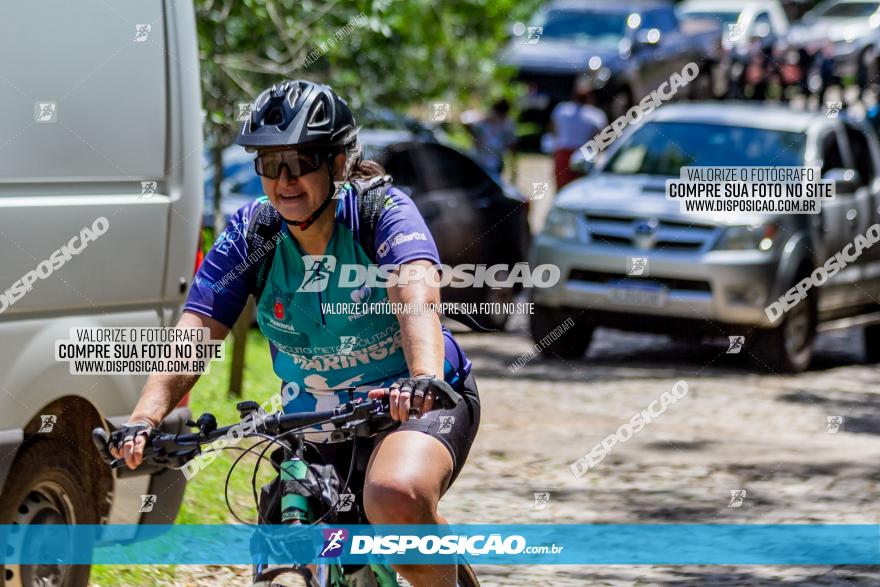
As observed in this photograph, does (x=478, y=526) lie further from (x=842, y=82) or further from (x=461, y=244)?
(x=842, y=82)

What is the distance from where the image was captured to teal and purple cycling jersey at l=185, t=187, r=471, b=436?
4.07m

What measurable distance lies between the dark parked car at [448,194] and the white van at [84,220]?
7.22 m

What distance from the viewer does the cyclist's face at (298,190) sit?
390 cm

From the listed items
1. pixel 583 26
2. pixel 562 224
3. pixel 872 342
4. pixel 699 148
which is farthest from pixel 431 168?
pixel 583 26

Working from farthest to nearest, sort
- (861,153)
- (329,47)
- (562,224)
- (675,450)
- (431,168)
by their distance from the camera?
1. (431,168)
2. (861,153)
3. (562,224)
4. (329,47)
5. (675,450)

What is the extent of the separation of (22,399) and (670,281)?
25.0 ft

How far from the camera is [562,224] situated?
12.6m

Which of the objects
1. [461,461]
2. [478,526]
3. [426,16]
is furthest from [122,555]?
[426,16]

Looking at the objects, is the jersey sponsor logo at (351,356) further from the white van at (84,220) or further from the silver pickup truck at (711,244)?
the silver pickup truck at (711,244)

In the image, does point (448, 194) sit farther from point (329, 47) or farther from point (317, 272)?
point (317, 272)

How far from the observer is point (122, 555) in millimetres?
6629

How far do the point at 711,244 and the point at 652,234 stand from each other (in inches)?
18.9

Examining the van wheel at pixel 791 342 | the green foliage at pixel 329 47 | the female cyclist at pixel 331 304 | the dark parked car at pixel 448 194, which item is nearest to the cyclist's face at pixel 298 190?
the female cyclist at pixel 331 304

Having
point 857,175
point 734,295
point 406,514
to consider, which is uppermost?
point 857,175
